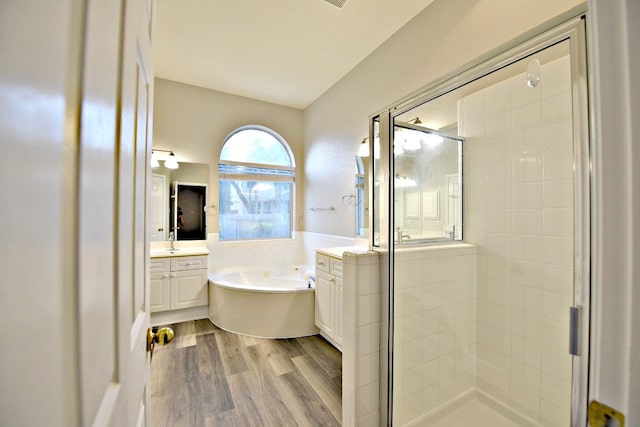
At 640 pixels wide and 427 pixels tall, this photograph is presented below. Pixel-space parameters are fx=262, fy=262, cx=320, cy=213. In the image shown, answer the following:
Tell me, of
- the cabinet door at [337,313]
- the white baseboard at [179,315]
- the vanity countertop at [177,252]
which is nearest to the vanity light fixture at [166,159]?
the vanity countertop at [177,252]

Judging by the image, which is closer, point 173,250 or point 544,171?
point 544,171

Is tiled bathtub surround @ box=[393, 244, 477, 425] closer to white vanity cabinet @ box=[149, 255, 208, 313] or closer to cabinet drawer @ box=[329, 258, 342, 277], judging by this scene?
cabinet drawer @ box=[329, 258, 342, 277]

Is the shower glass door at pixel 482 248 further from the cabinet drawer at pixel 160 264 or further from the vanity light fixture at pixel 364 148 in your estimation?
the cabinet drawer at pixel 160 264

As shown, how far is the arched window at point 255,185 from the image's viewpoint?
12.5ft

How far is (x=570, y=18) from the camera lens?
908 mm

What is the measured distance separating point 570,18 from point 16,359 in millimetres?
1531

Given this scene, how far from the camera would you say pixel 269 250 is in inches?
156

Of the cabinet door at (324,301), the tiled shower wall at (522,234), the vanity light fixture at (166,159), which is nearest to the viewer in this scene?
the tiled shower wall at (522,234)

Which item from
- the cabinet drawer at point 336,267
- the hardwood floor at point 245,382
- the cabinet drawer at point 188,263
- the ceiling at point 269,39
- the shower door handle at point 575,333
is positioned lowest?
the hardwood floor at point 245,382

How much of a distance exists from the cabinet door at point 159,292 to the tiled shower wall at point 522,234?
3097 millimetres

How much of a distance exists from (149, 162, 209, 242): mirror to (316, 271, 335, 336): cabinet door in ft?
6.11

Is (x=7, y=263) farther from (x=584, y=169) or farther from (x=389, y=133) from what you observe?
(x=389, y=133)

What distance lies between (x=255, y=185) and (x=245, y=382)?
265 cm

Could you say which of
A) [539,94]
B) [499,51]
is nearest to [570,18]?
[499,51]
